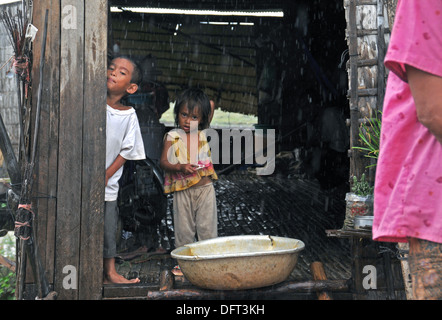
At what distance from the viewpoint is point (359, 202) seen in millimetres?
3674

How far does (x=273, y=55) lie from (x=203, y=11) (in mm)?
2262

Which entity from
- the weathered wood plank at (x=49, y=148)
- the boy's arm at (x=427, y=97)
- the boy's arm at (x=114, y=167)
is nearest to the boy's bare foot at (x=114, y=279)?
the weathered wood plank at (x=49, y=148)

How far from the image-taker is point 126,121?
444 cm

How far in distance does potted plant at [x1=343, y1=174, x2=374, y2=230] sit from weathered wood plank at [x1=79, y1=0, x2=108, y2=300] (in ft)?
5.93

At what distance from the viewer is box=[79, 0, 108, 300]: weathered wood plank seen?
153 inches

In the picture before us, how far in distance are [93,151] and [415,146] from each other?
103 inches

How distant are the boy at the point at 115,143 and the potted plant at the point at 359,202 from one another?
181 centimetres

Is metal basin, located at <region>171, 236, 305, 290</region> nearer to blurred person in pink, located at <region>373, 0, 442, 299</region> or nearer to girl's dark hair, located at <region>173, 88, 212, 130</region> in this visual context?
girl's dark hair, located at <region>173, 88, 212, 130</region>

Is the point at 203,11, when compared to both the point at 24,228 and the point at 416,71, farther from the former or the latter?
the point at 416,71

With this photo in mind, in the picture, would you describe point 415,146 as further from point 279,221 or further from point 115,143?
point 279,221

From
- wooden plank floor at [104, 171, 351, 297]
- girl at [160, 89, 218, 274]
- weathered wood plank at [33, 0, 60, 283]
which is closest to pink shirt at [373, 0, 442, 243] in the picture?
wooden plank floor at [104, 171, 351, 297]

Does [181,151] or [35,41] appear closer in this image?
[35,41]

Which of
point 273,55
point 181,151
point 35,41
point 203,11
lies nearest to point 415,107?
point 35,41

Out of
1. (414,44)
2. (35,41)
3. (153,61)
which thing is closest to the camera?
(414,44)
